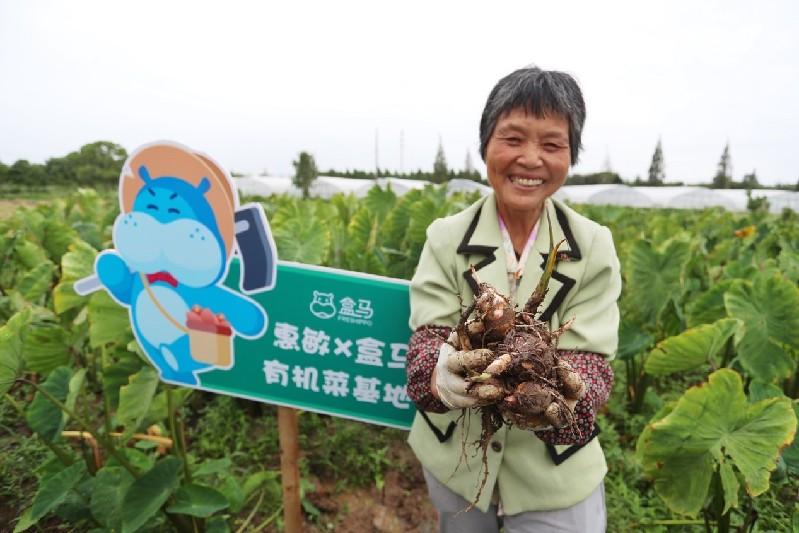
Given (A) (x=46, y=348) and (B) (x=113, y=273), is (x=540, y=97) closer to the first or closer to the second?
(B) (x=113, y=273)

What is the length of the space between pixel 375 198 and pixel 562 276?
9.43ft

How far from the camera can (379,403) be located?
154 cm

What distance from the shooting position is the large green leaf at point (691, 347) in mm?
1360

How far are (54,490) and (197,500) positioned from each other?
0.41m

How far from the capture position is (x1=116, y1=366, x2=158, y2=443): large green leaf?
1.40 metres

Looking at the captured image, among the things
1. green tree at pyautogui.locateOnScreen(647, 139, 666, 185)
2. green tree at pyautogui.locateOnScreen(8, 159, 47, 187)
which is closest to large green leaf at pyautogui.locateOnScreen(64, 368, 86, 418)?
green tree at pyautogui.locateOnScreen(8, 159, 47, 187)

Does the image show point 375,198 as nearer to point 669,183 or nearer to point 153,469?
point 153,469

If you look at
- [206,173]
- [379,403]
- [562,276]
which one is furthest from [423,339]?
[206,173]

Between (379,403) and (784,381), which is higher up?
(379,403)

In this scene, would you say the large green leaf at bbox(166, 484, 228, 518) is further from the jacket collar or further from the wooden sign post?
the jacket collar

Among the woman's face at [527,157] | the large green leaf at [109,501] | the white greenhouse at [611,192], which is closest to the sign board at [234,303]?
the large green leaf at [109,501]

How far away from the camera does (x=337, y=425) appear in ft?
8.63

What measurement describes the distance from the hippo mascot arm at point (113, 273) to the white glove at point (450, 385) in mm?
1131

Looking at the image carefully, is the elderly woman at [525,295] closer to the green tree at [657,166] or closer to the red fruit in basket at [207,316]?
the red fruit in basket at [207,316]
